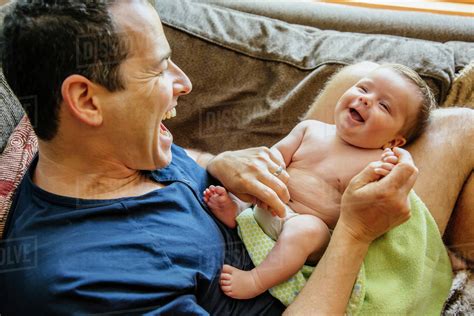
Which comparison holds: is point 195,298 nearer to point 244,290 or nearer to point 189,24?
point 244,290

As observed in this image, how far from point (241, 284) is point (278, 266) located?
0.09 m

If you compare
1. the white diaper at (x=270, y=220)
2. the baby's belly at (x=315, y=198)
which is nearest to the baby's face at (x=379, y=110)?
the baby's belly at (x=315, y=198)

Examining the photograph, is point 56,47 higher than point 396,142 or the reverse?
higher

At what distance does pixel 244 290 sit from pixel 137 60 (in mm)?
522

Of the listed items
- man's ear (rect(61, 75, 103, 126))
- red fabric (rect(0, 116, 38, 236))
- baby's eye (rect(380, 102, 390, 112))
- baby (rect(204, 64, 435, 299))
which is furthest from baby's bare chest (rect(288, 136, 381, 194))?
red fabric (rect(0, 116, 38, 236))

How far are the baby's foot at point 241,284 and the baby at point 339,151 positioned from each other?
21 millimetres

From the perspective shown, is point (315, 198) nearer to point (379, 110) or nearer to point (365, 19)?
point (379, 110)

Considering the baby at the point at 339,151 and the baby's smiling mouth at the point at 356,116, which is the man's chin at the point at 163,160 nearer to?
the baby at the point at 339,151

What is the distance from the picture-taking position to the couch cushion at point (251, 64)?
5.41 feet

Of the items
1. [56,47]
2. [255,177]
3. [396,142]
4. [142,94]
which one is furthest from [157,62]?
[396,142]

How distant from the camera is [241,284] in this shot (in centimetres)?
114

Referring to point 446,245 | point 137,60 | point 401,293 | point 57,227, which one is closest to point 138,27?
point 137,60

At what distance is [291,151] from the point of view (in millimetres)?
1389

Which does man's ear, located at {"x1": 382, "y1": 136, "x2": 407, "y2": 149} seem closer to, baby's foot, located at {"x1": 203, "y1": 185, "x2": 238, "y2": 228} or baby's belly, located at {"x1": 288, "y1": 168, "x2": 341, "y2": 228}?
baby's belly, located at {"x1": 288, "y1": 168, "x2": 341, "y2": 228}
